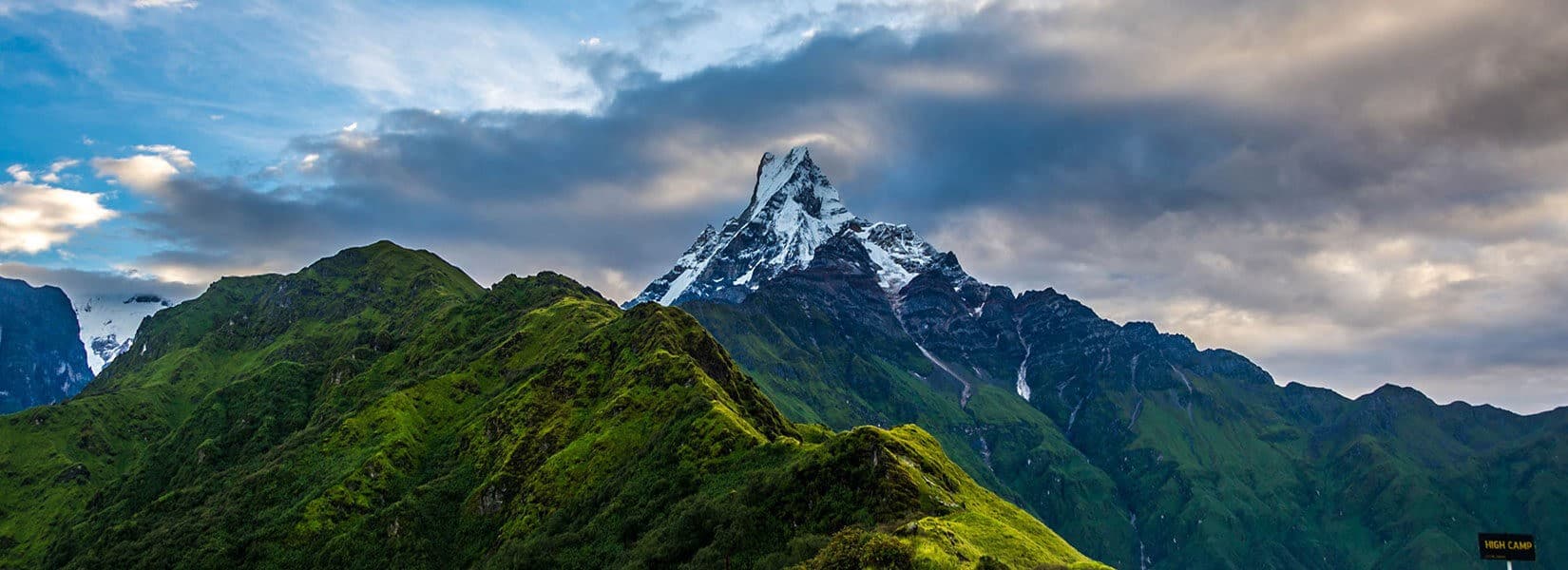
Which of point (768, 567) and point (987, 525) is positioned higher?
point (987, 525)

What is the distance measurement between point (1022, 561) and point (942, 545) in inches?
1341

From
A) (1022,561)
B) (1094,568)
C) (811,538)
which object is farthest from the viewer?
(811,538)

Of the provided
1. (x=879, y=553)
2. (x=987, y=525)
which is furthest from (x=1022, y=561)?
(x=879, y=553)

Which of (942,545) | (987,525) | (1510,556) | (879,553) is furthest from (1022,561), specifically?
(1510,556)

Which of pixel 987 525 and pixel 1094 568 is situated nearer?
pixel 1094 568

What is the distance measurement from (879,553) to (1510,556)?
290ft

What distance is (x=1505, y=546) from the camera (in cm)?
13362

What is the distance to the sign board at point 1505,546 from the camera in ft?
435

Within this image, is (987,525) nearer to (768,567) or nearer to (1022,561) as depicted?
(1022,561)

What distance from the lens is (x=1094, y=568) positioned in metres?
171

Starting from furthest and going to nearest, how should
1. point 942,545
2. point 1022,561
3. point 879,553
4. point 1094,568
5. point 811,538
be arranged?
point 811,538 < point 1022,561 < point 1094,568 < point 942,545 < point 879,553

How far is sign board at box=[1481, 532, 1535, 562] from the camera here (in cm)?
13262

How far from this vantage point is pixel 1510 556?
13175 cm

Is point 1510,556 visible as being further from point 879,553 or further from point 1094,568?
point 879,553
